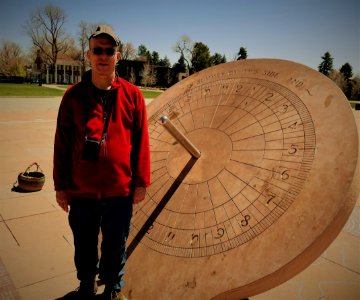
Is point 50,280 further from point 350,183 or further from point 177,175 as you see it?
point 350,183

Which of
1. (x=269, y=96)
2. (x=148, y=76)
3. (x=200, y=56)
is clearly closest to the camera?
(x=269, y=96)

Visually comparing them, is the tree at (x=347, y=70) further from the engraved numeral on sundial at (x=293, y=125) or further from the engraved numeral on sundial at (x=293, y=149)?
the engraved numeral on sundial at (x=293, y=149)

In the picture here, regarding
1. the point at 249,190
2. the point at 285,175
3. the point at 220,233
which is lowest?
the point at 220,233

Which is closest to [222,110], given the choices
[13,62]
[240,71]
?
[240,71]

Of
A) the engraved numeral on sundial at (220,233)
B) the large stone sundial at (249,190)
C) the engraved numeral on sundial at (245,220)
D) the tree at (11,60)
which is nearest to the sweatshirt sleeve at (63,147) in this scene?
the large stone sundial at (249,190)

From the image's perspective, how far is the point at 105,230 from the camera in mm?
2051

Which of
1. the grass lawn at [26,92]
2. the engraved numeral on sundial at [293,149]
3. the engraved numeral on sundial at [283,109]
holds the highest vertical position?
the engraved numeral on sundial at [283,109]

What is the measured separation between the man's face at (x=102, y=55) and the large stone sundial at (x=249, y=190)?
1.74 ft

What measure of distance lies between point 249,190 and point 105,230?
3.32 feet

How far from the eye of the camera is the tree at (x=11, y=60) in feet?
225

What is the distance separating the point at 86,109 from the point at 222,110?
1.30m

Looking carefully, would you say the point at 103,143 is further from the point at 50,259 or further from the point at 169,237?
the point at 50,259

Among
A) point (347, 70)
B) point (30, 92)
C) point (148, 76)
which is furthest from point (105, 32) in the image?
point (347, 70)

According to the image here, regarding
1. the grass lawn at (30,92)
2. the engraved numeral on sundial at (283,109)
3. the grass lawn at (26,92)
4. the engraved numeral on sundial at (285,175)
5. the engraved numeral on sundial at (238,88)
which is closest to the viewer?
the engraved numeral on sundial at (285,175)
